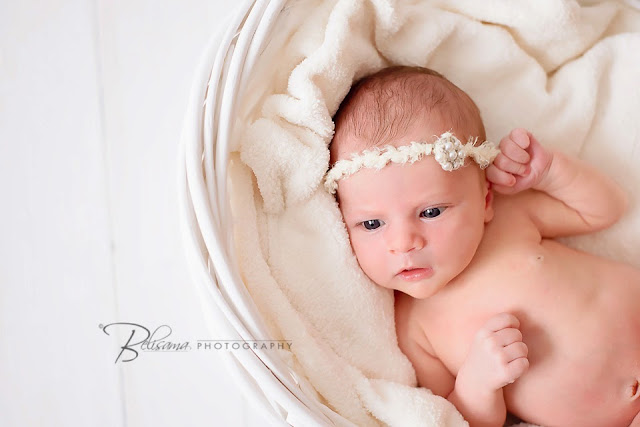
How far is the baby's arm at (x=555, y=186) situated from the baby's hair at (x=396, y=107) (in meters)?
0.07

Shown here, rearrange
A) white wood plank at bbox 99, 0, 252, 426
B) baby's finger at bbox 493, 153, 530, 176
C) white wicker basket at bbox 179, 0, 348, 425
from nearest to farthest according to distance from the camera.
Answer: white wicker basket at bbox 179, 0, 348, 425 < baby's finger at bbox 493, 153, 530, 176 < white wood plank at bbox 99, 0, 252, 426

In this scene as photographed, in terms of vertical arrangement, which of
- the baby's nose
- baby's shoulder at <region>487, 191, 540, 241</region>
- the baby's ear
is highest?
the baby's nose

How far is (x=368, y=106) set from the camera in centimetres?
124

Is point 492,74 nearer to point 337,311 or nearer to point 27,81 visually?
point 337,311

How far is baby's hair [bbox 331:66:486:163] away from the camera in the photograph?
1211 mm

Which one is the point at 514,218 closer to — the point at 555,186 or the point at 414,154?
the point at 555,186

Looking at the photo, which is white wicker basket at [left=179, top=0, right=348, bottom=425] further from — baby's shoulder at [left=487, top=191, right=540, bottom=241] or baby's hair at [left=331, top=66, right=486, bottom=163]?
baby's shoulder at [left=487, top=191, right=540, bottom=241]

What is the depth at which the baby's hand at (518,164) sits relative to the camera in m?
1.28

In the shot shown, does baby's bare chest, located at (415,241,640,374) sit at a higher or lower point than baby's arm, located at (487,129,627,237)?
lower

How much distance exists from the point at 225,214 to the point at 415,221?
31cm

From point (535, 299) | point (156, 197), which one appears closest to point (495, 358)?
point (535, 299)

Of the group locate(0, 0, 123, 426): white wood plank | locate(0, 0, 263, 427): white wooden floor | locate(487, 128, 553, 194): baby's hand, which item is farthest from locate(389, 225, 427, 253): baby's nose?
locate(0, 0, 123, 426): white wood plank

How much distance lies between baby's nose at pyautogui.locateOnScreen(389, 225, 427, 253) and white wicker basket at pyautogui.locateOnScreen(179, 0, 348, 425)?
26 centimetres

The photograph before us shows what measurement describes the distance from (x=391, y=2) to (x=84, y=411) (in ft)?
3.30
